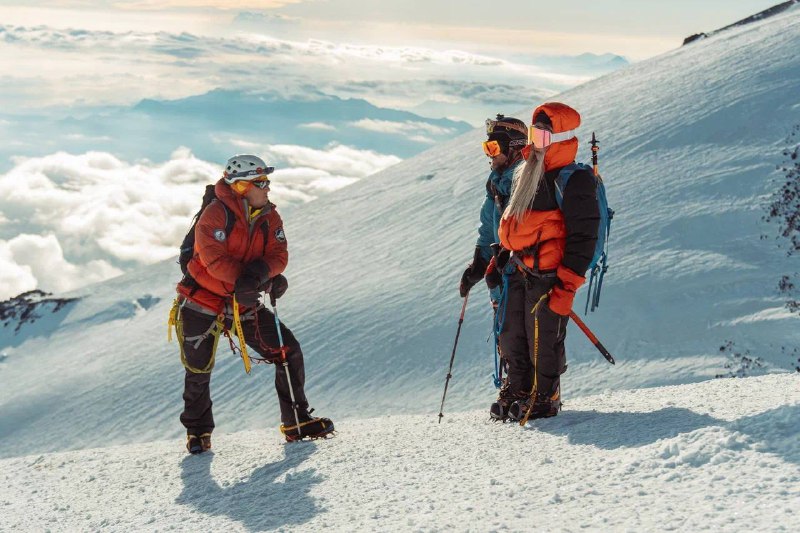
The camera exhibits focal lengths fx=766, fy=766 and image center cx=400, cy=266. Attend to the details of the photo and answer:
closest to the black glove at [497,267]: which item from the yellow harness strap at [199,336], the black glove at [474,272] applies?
the black glove at [474,272]

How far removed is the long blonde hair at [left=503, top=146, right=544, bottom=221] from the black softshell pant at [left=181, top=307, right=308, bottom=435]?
2328mm

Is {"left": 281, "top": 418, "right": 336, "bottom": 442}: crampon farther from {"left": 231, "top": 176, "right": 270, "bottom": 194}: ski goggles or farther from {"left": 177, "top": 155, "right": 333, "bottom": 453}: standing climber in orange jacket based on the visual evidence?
{"left": 231, "top": 176, "right": 270, "bottom": 194}: ski goggles

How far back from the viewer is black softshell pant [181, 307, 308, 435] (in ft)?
21.2

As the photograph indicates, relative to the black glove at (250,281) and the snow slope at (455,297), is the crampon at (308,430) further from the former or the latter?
the snow slope at (455,297)

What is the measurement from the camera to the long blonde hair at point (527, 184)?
5.21 meters

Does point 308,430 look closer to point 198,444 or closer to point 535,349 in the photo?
point 198,444

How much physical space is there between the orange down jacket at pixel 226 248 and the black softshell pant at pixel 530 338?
181cm

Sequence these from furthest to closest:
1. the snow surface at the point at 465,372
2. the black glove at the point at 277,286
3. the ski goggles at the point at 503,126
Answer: the black glove at the point at 277,286 → the ski goggles at the point at 503,126 → the snow surface at the point at 465,372

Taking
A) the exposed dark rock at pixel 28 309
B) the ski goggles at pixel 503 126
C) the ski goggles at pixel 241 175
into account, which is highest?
the ski goggles at pixel 503 126

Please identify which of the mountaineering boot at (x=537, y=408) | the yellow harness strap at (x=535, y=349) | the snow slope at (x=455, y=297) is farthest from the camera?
the snow slope at (x=455, y=297)

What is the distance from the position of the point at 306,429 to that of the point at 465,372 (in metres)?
5.64

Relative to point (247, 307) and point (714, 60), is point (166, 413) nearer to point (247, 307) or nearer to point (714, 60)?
point (247, 307)

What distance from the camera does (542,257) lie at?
17.5 ft

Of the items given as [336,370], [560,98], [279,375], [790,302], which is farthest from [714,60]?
[279,375]
